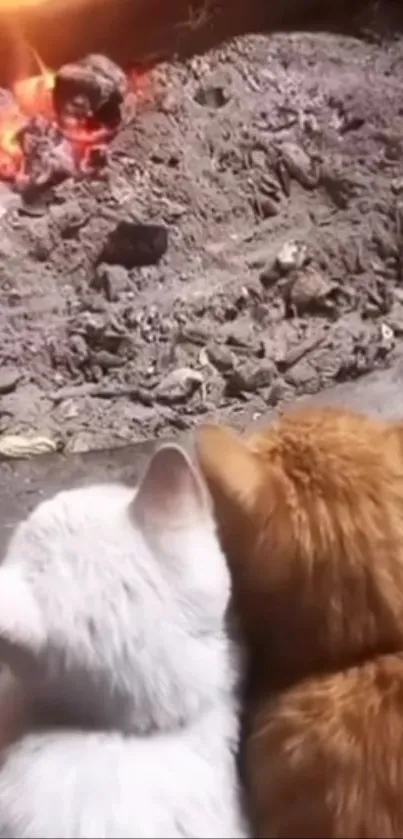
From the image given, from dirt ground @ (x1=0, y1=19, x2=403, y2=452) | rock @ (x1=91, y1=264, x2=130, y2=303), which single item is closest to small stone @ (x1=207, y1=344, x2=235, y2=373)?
dirt ground @ (x1=0, y1=19, x2=403, y2=452)

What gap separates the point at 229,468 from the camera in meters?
0.88

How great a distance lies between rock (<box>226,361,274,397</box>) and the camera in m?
1.29

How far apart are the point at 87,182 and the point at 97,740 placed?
2.38 ft

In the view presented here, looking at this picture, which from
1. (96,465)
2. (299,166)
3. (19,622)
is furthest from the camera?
(299,166)

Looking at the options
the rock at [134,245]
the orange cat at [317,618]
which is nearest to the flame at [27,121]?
the rock at [134,245]

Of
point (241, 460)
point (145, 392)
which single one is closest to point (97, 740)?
point (241, 460)

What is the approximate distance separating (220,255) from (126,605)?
60 centimetres

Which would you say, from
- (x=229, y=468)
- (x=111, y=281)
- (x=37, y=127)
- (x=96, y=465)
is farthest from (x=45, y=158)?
(x=229, y=468)

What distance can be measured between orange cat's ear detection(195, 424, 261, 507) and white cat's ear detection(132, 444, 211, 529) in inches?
0.6

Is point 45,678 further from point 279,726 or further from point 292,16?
point 292,16

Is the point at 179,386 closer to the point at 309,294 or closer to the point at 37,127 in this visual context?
the point at 309,294

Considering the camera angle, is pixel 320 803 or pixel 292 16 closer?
pixel 320 803

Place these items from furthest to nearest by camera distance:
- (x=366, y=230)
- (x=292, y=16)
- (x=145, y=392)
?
1. (x=292, y=16)
2. (x=366, y=230)
3. (x=145, y=392)

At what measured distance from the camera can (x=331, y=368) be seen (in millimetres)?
1294
